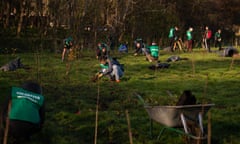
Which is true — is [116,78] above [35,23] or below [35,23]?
below

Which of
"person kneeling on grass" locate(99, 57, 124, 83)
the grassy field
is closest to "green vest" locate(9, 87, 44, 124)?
the grassy field

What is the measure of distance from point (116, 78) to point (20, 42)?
62.5ft

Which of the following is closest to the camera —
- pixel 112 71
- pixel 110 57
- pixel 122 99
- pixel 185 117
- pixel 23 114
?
pixel 23 114

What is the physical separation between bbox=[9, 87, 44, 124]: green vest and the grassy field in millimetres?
912

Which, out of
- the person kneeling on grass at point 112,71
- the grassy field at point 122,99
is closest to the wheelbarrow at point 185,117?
the grassy field at point 122,99

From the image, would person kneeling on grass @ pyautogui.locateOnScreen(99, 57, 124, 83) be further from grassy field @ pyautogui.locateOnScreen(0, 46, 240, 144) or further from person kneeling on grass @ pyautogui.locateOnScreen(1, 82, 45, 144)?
person kneeling on grass @ pyautogui.locateOnScreen(1, 82, 45, 144)

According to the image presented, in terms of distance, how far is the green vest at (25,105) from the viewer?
19.9 ft

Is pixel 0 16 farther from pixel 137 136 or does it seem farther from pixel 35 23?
pixel 137 136

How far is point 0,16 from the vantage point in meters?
37.2

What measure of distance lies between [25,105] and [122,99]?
4.88 metres

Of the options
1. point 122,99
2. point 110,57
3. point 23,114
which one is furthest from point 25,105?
point 110,57

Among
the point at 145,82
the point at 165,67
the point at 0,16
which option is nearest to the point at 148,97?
the point at 145,82

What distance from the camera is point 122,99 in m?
10.8

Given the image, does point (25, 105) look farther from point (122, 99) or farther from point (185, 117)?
point (122, 99)
